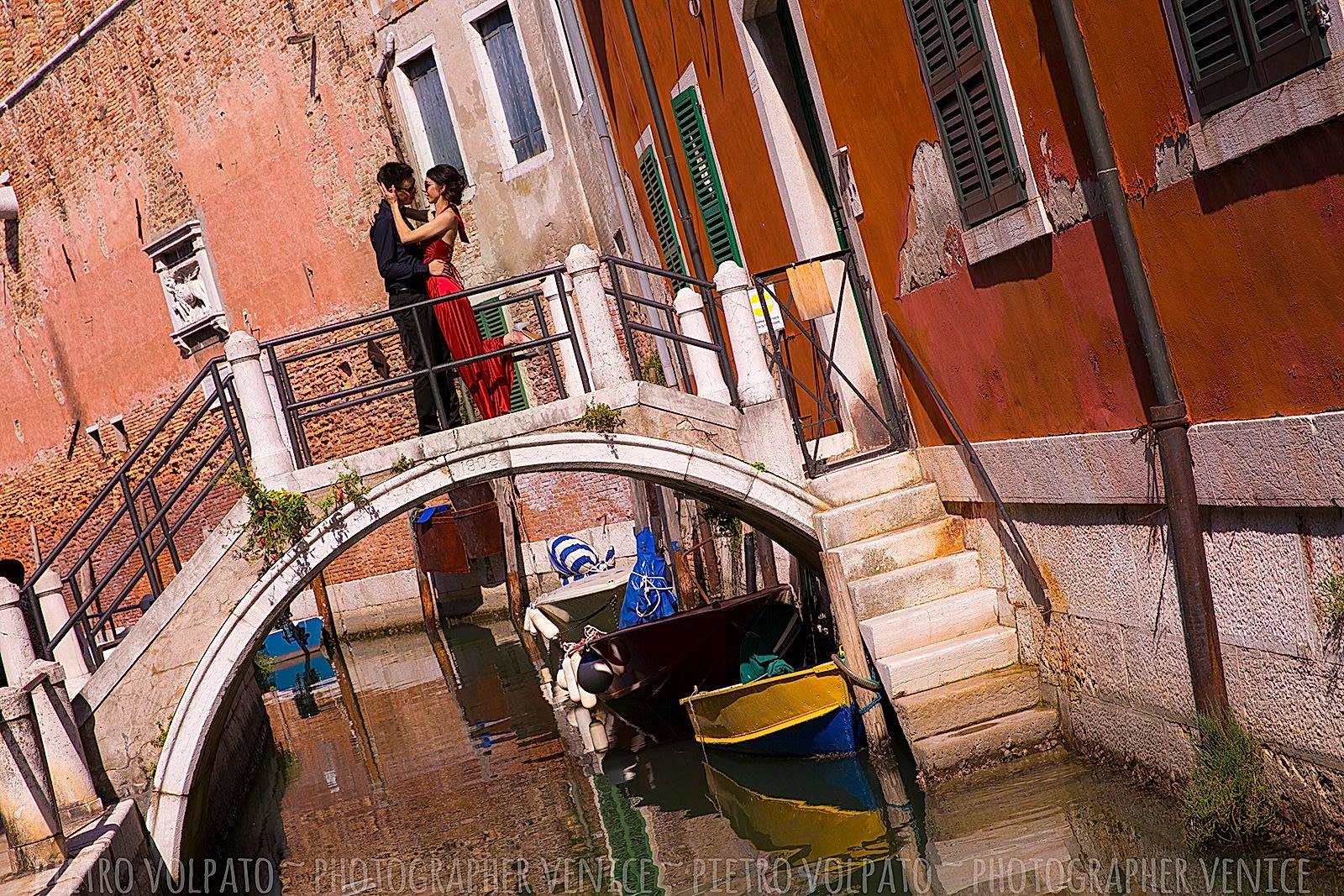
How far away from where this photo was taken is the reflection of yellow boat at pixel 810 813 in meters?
6.60

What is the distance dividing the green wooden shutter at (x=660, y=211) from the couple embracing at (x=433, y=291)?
322cm

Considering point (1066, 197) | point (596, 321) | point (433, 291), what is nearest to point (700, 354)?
point (596, 321)

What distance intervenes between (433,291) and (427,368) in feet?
1.66

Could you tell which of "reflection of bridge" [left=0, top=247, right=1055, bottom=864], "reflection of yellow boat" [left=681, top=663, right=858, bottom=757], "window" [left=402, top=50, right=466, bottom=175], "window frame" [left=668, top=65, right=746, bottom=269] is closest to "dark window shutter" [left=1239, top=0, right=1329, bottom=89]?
"reflection of bridge" [left=0, top=247, right=1055, bottom=864]

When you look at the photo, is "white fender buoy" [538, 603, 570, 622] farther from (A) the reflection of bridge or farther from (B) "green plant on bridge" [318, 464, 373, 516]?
(B) "green plant on bridge" [318, 464, 373, 516]

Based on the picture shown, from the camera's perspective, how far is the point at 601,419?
24.9 feet

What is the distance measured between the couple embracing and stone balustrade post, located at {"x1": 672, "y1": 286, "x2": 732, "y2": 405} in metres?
1.18

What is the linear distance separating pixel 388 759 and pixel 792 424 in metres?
5.23

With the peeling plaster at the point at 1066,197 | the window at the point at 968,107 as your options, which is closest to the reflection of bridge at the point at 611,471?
the window at the point at 968,107

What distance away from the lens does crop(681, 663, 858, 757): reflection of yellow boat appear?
7.73 m

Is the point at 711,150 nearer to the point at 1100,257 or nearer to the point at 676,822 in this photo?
the point at 676,822

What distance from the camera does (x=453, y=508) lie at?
672 inches

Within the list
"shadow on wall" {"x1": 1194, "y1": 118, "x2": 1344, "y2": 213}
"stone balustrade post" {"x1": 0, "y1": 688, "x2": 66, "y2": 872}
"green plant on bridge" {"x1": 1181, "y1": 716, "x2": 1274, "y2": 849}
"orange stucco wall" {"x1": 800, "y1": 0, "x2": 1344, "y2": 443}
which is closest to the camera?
"shadow on wall" {"x1": 1194, "y1": 118, "x2": 1344, "y2": 213}

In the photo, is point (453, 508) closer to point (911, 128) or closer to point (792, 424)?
point (792, 424)
